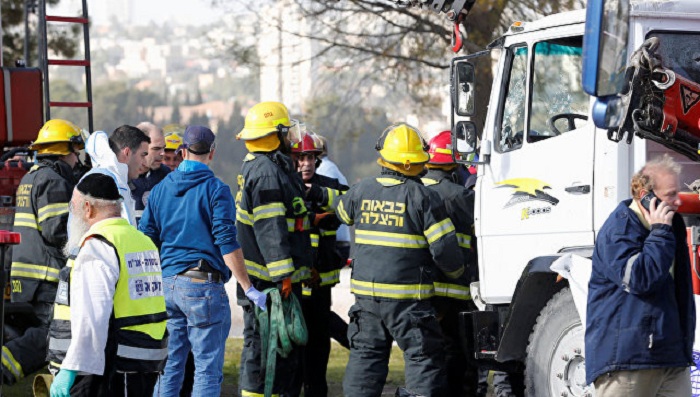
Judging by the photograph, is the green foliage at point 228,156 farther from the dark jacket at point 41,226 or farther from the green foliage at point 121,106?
the dark jacket at point 41,226

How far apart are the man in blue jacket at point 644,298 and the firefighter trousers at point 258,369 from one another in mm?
2485

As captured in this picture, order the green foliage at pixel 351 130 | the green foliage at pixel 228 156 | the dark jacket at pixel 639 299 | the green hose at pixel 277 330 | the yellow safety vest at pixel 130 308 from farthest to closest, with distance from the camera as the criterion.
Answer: the green foliage at pixel 228 156, the green foliage at pixel 351 130, the green hose at pixel 277 330, the dark jacket at pixel 639 299, the yellow safety vest at pixel 130 308

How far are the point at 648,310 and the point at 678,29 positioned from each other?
1880 mm

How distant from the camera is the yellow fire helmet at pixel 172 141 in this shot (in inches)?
380

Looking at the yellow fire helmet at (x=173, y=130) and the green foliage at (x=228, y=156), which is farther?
the green foliage at (x=228, y=156)

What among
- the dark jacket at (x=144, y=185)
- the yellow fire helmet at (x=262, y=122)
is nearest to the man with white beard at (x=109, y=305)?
the yellow fire helmet at (x=262, y=122)

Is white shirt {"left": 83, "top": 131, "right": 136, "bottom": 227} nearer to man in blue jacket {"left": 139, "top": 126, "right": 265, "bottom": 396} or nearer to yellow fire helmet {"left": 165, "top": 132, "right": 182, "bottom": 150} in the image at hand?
man in blue jacket {"left": 139, "top": 126, "right": 265, "bottom": 396}

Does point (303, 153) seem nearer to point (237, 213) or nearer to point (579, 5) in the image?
point (237, 213)

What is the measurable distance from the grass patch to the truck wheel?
7.97 feet

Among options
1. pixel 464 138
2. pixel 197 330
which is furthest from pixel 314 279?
pixel 464 138

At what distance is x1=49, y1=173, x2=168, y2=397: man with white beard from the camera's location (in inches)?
189

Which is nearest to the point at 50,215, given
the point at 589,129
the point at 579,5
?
the point at 589,129

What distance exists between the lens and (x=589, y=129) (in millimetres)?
6531

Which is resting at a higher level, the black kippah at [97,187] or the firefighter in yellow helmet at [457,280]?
the black kippah at [97,187]
